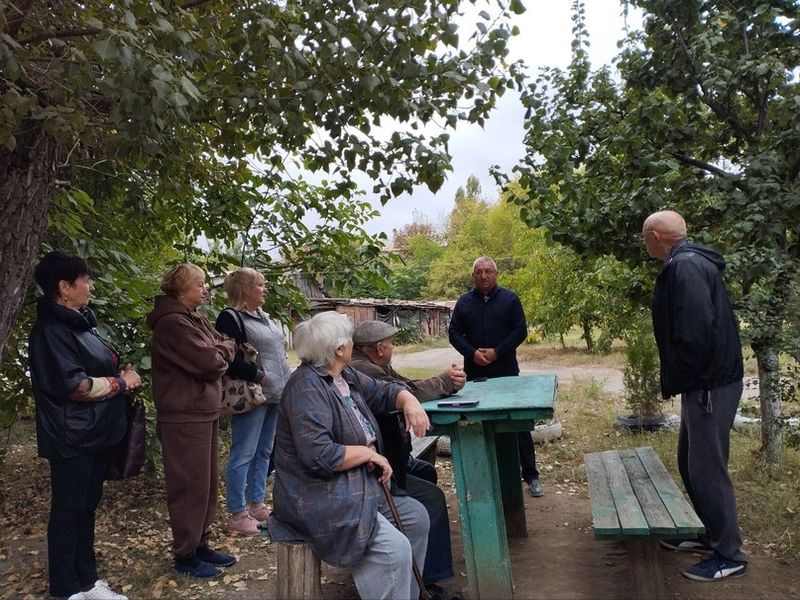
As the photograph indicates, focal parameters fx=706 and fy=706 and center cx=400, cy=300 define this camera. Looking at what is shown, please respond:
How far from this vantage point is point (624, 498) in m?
3.75

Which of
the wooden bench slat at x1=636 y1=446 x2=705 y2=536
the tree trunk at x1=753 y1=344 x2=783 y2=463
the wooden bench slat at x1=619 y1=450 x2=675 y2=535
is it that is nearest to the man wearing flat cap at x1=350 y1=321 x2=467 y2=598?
the wooden bench slat at x1=619 y1=450 x2=675 y2=535

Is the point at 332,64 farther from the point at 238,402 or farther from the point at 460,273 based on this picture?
the point at 460,273

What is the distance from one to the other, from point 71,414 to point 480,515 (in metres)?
2.11

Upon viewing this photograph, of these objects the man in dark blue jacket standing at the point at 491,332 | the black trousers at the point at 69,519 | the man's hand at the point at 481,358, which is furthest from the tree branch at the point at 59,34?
the man's hand at the point at 481,358

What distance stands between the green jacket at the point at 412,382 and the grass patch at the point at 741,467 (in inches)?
88.6

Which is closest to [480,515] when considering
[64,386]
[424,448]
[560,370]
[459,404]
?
[459,404]

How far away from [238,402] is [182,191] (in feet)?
4.75

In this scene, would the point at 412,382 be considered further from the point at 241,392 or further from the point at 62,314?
the point at 62,314

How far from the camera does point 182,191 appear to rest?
4.68 m

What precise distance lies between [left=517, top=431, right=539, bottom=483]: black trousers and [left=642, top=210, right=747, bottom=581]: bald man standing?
6.03ft

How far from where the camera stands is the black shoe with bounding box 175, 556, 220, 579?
4160 millimetres

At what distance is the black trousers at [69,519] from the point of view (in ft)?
11.6

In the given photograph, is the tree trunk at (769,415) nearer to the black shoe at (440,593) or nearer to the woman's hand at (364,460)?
the black shoe at (440,593)

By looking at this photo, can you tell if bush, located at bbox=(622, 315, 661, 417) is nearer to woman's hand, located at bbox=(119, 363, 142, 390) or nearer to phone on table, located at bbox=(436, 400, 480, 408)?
phone on table, located at bbox=(436, 400, 480, 408)
